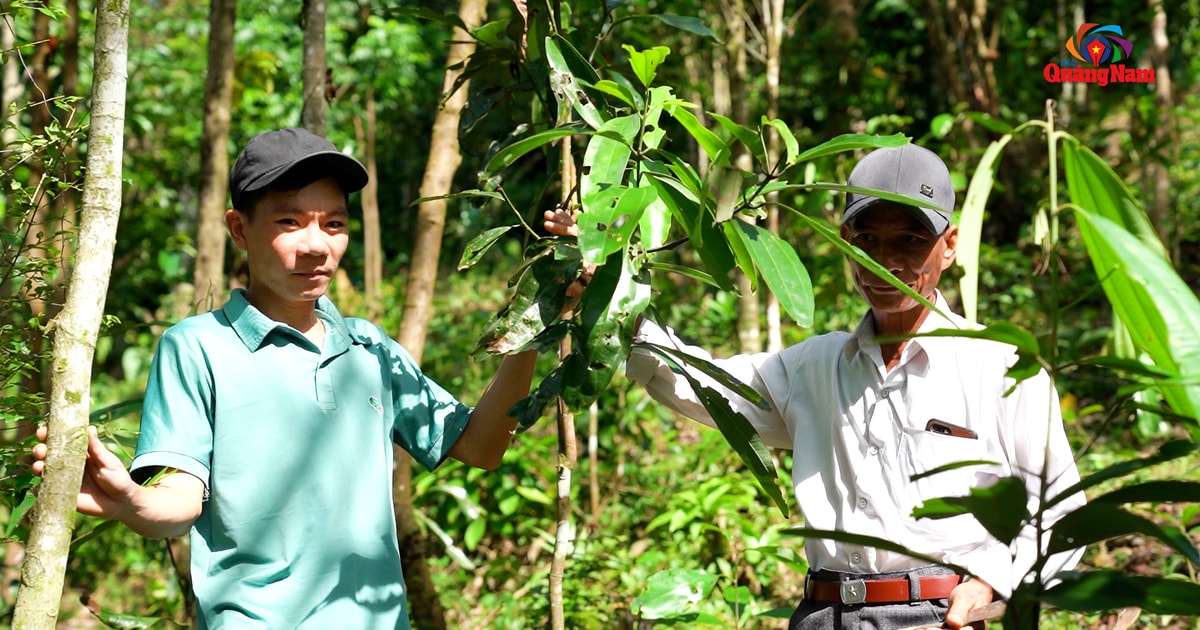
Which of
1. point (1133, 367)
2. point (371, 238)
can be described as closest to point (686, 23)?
point (1133, 367)

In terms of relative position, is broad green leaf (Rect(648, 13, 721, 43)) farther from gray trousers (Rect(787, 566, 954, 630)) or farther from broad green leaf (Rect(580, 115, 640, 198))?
gray trousers (Rect(787, 566, 954, 630))

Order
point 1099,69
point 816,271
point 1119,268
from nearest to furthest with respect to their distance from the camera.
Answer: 1. point 1119,268
2. point 1099,69
3. point 816,271

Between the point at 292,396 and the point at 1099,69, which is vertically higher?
the point at 1099,69

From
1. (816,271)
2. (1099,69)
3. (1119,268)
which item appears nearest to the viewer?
(1119,268)

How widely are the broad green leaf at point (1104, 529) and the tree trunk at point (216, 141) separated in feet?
9.44

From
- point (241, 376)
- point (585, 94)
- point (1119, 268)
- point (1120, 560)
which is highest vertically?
point (585, 94)

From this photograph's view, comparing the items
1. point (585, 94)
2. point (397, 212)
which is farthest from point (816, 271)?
point (397, 212)

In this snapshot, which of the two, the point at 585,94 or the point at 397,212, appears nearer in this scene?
the point at 585,94

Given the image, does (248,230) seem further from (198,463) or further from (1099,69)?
(1099,69)

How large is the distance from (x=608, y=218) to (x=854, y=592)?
0.80 metres

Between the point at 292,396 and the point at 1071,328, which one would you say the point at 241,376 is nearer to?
the point at 292,396

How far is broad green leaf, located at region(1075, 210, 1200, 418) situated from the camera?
1237mm

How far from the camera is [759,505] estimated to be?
13.7ft

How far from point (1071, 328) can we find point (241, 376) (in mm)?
5192
